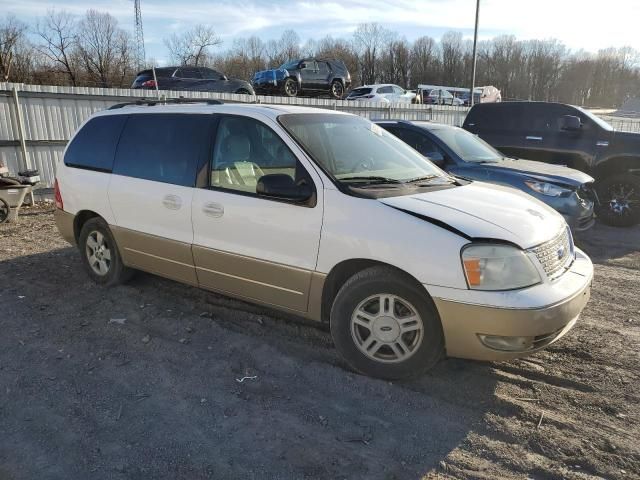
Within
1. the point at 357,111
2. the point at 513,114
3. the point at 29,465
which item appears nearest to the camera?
the point at 29,465

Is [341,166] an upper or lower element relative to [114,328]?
upper

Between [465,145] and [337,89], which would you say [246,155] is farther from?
[337,89]

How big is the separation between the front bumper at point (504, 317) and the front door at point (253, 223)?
1.04 m

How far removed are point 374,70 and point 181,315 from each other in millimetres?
97161

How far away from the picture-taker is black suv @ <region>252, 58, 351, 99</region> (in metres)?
22.6

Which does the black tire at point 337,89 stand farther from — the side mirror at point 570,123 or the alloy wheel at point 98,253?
the alloy wheel at point 98,253

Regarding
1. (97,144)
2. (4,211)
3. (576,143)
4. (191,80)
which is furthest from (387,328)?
(191,80)

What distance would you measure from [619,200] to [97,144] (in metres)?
8.35

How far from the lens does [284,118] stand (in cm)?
397

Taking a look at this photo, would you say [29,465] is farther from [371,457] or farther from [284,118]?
[284,118]

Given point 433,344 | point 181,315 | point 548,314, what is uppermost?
point 548,314

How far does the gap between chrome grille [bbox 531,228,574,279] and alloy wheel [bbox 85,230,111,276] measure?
4140 mm

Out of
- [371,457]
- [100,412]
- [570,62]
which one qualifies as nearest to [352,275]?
[371,457]

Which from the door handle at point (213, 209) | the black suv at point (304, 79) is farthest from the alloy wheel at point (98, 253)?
the black suv at point (304, 79)
